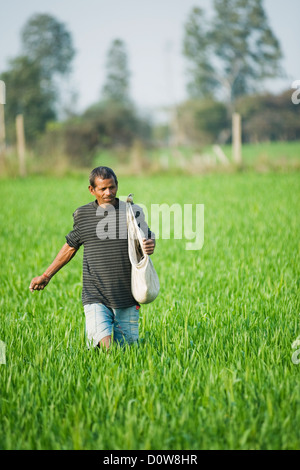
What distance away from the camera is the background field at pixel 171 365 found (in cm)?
214

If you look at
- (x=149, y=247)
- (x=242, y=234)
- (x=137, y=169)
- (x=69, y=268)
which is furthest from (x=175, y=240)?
(x=137, y=169)

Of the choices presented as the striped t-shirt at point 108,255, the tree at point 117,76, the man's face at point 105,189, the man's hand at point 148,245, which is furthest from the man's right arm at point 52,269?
the tree at point 117,76

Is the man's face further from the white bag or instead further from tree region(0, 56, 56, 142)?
tree region(0, 56, 56, 142)

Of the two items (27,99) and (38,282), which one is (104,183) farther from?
(27,99)

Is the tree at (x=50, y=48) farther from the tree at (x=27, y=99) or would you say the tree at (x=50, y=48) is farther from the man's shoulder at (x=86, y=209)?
the man's shoulder at (x=86, y=209)

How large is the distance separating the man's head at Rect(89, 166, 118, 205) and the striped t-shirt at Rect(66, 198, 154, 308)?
0.33ft

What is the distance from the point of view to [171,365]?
106 inches

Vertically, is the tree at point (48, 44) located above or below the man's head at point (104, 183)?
above

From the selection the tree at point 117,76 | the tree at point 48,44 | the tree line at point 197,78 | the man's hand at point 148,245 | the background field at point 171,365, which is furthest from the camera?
the tree at point 117,76

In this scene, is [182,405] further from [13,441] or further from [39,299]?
[39,299]

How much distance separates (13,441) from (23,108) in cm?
4108

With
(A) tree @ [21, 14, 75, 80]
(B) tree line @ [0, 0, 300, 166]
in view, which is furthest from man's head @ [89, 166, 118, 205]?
(A) tree @ [21, 14, 75, 80]

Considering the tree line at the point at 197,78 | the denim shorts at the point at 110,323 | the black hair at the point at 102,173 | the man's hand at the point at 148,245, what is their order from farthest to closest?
1. the tree line at the point at 197,78
2. the denim shorts at the point at 110,323
3. the black hair at the point at 102,173
4. the man's hand at the point at 148,245

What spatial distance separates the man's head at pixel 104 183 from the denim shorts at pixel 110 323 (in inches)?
23.6
